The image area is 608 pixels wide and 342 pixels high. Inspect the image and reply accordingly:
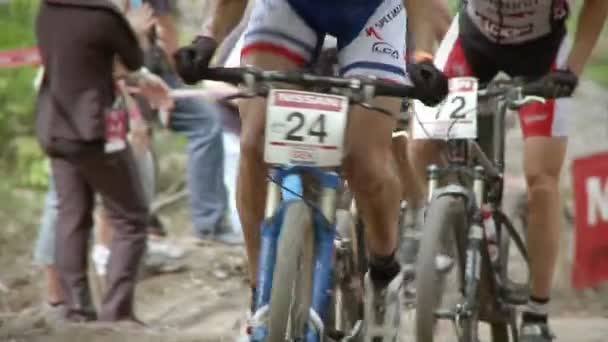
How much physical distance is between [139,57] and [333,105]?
2949 mm

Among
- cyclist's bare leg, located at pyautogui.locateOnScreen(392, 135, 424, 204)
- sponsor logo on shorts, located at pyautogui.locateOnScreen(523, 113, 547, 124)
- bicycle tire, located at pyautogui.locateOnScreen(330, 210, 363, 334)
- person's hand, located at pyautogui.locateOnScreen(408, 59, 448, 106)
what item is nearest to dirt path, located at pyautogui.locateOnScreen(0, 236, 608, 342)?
cyclist's bare leg, located at pyautogui.locateOnScreen(392, 135, 424, 204)

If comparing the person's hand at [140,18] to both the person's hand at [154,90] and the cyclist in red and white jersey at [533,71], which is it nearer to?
the person's hand at [154,90]

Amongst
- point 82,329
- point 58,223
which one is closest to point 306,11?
point 82,329

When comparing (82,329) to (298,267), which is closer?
(298,267)

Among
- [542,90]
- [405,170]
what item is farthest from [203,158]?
[542,90]

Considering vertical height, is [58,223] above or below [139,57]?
below

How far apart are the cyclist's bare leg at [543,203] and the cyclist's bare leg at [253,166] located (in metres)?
1.45

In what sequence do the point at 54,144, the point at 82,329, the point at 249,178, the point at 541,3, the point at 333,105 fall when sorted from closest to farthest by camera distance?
the point at 333,105
the point at 249,178
the point at 541,3
the point at 82,329
the point at 54,144

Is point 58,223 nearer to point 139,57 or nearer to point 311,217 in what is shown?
point 139,57

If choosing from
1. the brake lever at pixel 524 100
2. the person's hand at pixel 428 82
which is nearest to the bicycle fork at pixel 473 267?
the brake lever at pixel 524 100

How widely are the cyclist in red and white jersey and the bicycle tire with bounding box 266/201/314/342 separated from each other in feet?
4.96

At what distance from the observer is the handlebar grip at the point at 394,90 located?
3660mm

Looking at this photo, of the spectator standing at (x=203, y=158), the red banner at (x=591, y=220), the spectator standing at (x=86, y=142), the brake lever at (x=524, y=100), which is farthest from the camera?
the spectator standing at (x=203, y=158)

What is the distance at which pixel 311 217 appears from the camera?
377 centimetres
